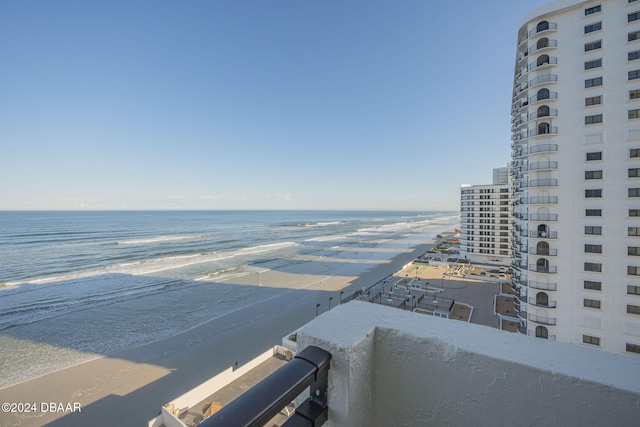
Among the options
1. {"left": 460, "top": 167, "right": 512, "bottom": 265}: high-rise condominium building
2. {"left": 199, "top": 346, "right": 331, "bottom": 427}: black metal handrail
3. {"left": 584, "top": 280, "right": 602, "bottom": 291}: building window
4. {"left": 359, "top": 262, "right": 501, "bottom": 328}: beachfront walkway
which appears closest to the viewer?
{"left": 199, "top": 346, "right": 331, "bottom": 427}: black metal handrail

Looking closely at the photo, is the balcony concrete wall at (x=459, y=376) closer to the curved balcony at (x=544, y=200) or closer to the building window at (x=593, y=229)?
the curved balcony at (x=544, y=200)

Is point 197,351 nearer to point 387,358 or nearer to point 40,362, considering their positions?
point 40,362

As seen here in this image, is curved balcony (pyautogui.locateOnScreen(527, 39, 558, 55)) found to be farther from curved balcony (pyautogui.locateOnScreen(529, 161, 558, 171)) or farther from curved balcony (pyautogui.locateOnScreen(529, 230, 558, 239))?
curved balcony (pyautogui.locateOnScreen(529, 230, 558, 239))

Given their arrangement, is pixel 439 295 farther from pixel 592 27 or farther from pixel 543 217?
pixel 592 27

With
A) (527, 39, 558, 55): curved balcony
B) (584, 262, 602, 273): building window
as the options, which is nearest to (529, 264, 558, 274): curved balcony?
(584, 262, 602, 273): building window

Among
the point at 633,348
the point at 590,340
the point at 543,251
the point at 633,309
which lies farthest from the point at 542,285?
the point at 633,348

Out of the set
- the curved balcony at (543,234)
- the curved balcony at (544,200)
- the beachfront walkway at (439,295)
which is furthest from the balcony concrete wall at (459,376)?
the beachfront walkway at (439,295)

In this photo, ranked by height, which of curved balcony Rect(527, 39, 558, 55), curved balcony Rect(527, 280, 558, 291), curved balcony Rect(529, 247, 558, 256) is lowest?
curved balcony Rect(527, 280, 558, 291)
